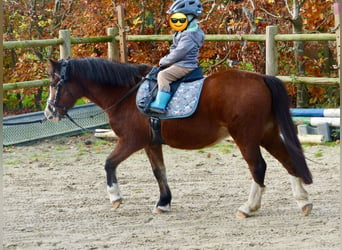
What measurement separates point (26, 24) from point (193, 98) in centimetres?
682

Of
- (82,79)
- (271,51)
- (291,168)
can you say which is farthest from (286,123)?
(271,51)

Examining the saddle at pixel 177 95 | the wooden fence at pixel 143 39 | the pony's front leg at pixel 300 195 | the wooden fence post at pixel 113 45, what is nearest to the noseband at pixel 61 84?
the saddle at pixel 177 95

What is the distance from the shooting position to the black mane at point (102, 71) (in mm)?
6551

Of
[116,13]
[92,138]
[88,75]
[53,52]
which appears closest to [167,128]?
[88,75]

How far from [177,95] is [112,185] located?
100cm

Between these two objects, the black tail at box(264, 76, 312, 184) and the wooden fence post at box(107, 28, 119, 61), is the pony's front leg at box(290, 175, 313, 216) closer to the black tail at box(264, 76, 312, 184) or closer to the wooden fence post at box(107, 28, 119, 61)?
the black tail at box(264, 76, 312, 184)

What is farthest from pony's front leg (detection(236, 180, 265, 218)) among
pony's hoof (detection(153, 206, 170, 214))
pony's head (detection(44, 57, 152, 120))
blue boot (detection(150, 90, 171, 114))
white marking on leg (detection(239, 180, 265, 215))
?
pony's head (detection(44, 57, 152, 120))

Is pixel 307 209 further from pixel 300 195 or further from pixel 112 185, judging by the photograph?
pixel 112 185

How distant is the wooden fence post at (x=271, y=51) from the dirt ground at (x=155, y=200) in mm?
1359

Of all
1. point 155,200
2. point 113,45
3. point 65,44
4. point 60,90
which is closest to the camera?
point 60,90

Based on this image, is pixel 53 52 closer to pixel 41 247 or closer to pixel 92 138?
pixel 92 138

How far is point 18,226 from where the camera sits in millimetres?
5988

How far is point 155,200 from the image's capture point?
6.93m

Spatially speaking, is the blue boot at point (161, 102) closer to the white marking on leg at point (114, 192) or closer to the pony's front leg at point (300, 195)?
the white marking on leg at point (114, 192)
